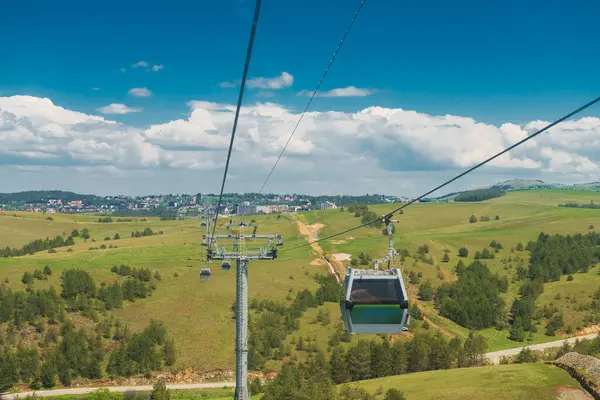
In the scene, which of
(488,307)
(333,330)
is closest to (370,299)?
(333,330)

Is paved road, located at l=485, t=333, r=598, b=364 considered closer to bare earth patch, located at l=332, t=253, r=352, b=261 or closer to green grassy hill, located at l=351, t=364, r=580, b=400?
green grassy hill, located at l=351, t=364, r=580, b=400

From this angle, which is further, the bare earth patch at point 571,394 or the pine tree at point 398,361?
the pine tree at point 398,361

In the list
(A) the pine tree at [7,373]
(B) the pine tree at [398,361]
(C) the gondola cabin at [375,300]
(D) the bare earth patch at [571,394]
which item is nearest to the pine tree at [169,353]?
(A) the pine tree at [7,373]

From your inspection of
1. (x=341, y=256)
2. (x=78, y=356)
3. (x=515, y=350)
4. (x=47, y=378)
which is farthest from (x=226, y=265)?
(x=341, y=256)

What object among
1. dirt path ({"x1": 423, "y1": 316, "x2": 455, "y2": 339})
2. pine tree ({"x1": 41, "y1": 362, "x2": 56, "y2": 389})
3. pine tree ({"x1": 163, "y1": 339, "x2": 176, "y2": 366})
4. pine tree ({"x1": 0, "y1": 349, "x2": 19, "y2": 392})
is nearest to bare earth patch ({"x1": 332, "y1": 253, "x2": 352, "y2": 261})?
dirt path ({"x1": 423, "y1": 316, "x2": 455, "y2": 339})

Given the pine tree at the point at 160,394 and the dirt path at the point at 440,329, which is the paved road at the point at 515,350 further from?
the pine tree at the point at 160,394
